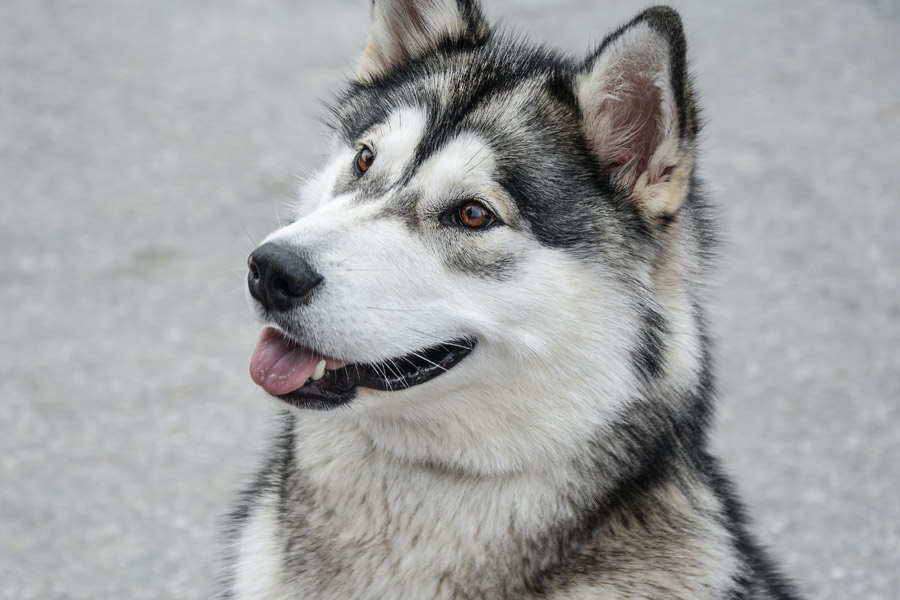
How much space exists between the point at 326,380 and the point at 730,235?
5.07m

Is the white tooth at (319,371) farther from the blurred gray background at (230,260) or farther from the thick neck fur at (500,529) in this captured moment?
the blurred gray background at (230,260)

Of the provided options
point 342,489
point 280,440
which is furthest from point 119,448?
point 342,489

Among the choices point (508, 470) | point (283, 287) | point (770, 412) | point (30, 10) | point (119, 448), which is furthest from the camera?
point (30, 10)

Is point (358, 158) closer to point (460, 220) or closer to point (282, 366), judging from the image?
point (460, 220)

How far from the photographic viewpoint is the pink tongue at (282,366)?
2645 mm

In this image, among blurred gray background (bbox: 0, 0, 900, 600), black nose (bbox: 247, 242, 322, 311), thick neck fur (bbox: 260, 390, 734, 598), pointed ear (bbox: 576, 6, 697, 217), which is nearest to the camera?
black nose (bbox: 247, 242, 322, 311)

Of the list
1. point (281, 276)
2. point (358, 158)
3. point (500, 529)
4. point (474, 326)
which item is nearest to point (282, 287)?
point (281, 276)

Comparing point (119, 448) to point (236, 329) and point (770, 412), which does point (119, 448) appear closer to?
point (236, 329)

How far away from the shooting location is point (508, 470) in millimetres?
2719

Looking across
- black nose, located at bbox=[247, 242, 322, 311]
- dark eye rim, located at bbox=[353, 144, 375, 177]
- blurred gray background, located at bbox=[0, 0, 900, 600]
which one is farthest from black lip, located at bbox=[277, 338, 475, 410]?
blurred gray background, located at bbox=[0, 0, 900, 600]

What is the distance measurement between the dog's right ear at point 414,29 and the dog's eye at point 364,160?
1.60 feet

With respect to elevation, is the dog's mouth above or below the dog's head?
below

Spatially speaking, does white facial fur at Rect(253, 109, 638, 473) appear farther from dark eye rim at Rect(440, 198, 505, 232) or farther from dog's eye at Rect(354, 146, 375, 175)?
dog's eye at Rect(354, 146, 375, 175)

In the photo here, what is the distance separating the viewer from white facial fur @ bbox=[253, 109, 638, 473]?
A: 8.46ft
